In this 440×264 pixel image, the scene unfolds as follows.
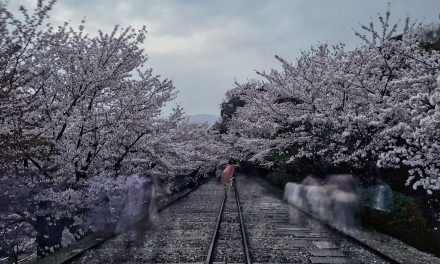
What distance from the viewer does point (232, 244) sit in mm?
13969

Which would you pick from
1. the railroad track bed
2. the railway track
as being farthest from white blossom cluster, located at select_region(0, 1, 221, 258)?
the railroad track bed

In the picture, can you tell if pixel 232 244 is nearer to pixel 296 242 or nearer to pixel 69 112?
pixel 296 242

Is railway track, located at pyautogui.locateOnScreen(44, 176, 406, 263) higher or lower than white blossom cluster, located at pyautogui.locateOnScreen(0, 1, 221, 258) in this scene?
lower

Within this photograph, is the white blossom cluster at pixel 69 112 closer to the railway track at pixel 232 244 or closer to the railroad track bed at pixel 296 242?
the railway track at pixel 232 244

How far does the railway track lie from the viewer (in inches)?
468

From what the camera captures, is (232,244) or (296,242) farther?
(296,242)

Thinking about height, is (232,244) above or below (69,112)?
below

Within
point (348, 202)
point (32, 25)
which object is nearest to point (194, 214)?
point (348, 202)

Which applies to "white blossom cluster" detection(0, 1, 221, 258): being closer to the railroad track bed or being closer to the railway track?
the railway track

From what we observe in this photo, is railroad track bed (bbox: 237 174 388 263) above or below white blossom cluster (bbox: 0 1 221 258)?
below

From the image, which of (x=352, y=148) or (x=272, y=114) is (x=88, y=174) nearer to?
(x=352, y=148)

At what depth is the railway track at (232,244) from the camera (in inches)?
468

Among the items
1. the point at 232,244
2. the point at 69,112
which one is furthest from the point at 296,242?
the point at 69,112

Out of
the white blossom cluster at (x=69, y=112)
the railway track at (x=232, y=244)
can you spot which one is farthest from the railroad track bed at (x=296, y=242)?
the white blossom cluster at (x=69, y=112)
